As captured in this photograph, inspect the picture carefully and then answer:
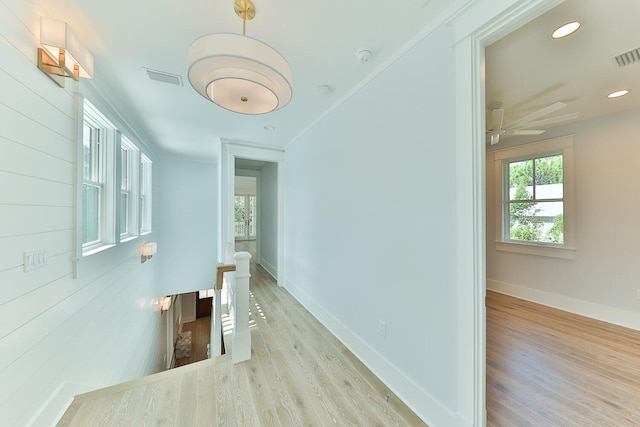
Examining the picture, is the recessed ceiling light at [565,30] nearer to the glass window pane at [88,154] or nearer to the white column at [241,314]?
the white column at [241,314]

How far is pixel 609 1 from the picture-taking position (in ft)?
4.15

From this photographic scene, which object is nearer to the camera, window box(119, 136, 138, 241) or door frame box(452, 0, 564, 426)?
door frame box(452, 0, 564, 426)

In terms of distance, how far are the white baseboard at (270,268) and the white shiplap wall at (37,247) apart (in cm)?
287

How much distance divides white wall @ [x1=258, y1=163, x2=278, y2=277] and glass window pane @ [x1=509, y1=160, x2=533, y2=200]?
14.1 ft

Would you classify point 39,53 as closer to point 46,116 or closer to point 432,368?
point 46,116

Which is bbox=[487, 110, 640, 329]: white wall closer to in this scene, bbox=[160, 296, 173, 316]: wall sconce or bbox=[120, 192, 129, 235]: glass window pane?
bbox=[120, 192, 129, 235]: glass window pane

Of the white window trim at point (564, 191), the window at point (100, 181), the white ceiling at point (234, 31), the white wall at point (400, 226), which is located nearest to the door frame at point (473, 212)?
the white wall at point (400, 226)

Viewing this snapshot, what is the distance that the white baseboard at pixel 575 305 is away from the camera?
2609 millimetres

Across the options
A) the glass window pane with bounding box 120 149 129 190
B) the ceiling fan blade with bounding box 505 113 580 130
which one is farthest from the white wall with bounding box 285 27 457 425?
the glass window pane with bounding box 120 149 129 190

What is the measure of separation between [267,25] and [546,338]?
3981mm

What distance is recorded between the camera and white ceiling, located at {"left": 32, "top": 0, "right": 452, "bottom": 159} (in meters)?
1.34

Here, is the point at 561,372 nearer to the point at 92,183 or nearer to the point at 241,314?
the point at 241,314

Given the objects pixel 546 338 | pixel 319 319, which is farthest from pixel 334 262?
pixel 546 338

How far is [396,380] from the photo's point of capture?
1695 mm
